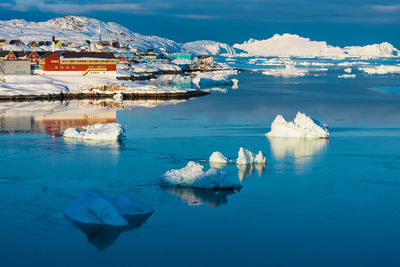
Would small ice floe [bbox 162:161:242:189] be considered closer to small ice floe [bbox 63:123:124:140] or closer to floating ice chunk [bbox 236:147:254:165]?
floating ice chunk [bbox 236:147:254:165]

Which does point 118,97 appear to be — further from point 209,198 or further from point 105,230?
point 105,230

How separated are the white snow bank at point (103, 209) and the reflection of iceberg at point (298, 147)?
642 centimetres

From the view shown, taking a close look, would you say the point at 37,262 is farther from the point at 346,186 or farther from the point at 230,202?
the point at 346,186

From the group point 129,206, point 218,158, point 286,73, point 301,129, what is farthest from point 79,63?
point 129,206

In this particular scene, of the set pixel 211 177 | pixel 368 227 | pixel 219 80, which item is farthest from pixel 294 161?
pixel 219 80

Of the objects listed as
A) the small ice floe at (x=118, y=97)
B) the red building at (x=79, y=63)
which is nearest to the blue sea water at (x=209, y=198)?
the small ice floe at (x=118, y=97)

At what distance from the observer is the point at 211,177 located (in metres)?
13.1

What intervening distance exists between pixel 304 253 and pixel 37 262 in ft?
14.5

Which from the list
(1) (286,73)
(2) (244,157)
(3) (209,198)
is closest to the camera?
(3) (209,198)

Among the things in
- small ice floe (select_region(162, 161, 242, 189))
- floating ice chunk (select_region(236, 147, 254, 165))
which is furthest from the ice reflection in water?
floating ice chunk (select_region(236, 147, 254, 165))

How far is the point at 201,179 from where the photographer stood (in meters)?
13.1

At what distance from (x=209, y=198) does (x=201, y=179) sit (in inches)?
30.1

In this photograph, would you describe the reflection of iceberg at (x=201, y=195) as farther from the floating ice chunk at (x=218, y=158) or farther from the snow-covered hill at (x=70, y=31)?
the snow-covered hill at (x=70, y=31)

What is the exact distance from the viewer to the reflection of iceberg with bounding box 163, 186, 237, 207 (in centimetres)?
1218
